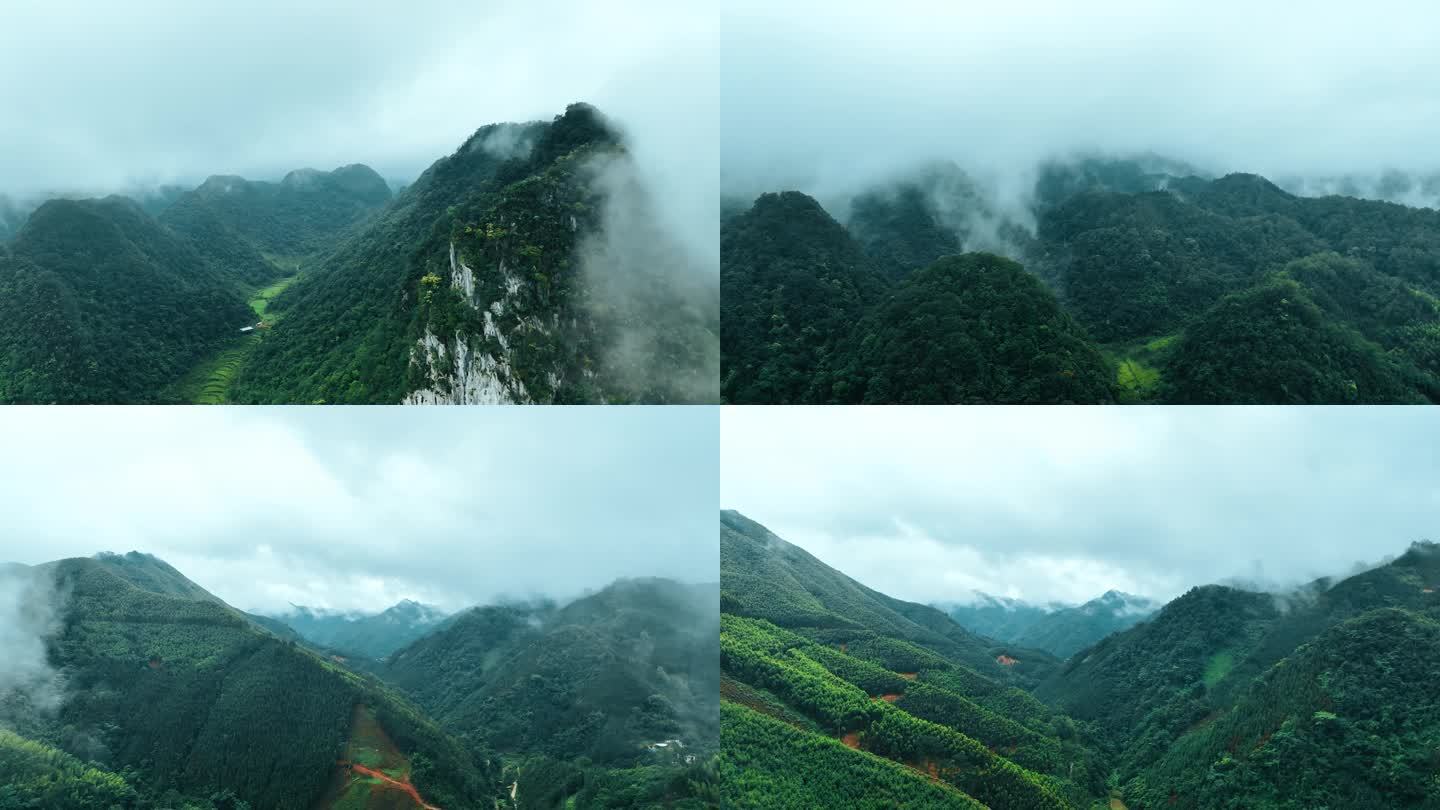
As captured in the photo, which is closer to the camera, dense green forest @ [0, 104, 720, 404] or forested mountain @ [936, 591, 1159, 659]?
dense green forest @ [0, 104, 720, 404]

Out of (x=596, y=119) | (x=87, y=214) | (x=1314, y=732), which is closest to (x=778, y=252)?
(x=596, y=119)

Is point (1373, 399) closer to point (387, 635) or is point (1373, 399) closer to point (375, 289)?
point (387, 635)

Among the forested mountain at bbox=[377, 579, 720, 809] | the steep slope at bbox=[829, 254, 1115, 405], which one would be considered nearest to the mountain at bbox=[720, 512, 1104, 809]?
the forested mountain at bbox=[377, 579, 720, 809]

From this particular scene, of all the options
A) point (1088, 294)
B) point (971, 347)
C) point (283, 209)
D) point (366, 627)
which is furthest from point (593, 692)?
point (283, 209)

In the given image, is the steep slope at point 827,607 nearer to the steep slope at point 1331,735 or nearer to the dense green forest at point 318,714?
the dense green forest at point 318,714

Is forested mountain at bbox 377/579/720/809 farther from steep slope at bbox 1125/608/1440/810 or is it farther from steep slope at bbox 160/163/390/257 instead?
steep slope at bbox 160/163/390/257

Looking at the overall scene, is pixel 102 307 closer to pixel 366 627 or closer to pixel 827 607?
pixel 366 627
